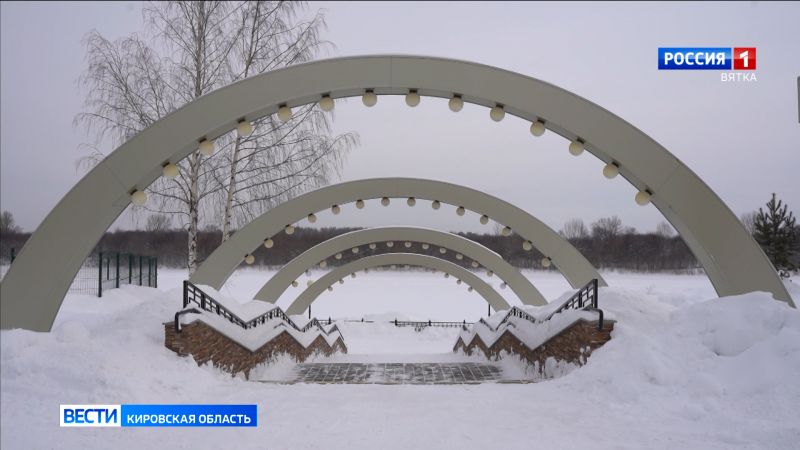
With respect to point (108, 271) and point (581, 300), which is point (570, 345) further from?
point (108, 271)

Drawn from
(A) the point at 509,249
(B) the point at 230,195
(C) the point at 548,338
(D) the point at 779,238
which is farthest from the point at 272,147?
(A) the point at 509,249

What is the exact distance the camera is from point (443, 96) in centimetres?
823

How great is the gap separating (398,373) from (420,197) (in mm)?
6012

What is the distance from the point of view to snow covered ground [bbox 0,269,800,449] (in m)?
4.93

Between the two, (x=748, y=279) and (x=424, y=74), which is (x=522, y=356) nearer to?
(x=748, y=279)

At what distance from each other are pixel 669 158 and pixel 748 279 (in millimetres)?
2009

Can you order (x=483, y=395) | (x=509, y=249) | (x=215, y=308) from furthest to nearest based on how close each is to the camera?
(x=509, y=249) < (x=215, y=308) < (x=483, y=395)

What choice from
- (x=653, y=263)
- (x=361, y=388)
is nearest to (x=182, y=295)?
(x=361, y=388)

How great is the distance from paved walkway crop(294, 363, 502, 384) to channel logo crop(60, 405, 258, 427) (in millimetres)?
2979

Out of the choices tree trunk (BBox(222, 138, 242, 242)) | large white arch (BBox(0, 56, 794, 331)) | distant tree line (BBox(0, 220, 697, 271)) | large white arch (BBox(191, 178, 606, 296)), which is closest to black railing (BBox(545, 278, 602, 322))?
large white arch (BBox(0, 56, 794, 331))

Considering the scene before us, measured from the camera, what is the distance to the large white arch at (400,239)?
17.5m
